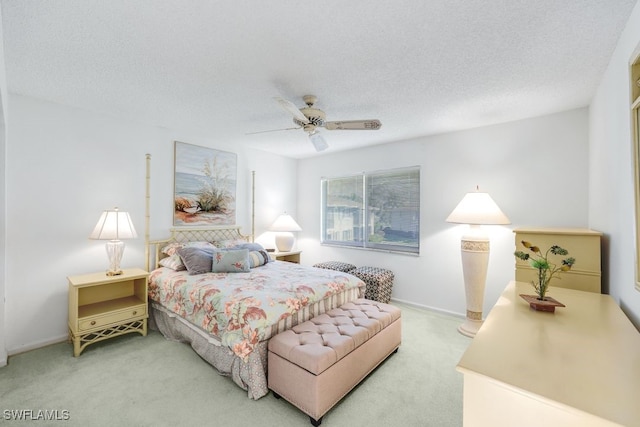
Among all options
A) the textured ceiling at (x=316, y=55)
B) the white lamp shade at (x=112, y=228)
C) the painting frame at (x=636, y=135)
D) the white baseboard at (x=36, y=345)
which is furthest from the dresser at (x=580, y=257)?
the white baseboard at (x=36, y=345)

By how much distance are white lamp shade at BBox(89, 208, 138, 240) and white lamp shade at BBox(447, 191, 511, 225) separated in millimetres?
3585

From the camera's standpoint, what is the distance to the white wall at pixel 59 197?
269 centimetres

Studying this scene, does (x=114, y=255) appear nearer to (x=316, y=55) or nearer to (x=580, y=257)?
(x=316, y=55)

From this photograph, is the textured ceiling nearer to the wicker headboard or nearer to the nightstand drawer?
the wicker headboard

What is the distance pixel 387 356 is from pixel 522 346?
1.63m

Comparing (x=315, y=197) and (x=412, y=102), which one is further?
(x=315, y=197)

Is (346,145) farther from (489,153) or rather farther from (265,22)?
(265,22)

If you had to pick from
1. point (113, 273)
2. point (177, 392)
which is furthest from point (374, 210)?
point (113, 273)

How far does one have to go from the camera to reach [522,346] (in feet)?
3.76

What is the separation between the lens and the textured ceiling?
1.57 meters


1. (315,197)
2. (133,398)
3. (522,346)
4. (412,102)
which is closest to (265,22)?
(412,102)

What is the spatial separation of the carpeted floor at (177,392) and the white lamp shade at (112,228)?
1.13m

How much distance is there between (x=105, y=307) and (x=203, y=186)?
191 cm

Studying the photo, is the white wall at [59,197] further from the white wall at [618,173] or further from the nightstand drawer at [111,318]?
the white wall at [618,173]
